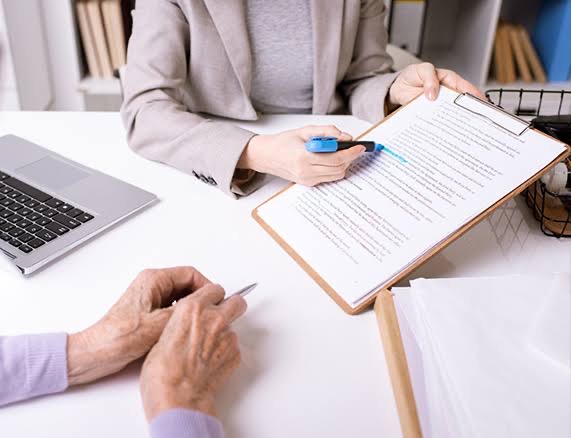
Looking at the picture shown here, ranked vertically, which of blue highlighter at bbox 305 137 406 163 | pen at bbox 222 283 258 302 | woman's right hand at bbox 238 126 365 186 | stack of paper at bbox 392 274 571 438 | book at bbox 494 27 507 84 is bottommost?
book at bbox 494 27 507 84

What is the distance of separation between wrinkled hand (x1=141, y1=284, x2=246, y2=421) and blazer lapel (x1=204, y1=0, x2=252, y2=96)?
0.60m

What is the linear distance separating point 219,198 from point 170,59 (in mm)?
321

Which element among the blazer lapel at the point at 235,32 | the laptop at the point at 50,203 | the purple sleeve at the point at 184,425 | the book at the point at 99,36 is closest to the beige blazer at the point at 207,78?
the blazer lapel at the point at 235,32

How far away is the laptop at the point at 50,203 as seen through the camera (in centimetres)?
81

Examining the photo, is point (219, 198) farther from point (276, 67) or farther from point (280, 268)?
point (276, 67)

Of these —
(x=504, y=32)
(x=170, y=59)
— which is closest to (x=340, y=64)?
(x=170, y=59)

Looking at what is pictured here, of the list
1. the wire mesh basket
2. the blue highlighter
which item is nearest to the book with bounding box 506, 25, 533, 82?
the wire mesh basket

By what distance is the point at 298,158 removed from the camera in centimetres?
91

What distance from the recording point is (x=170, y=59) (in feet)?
3.67

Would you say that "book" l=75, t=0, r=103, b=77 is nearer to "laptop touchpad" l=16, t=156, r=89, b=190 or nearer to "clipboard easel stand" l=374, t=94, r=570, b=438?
"laptop touchpad" l=16, t=156, r=89, b=190

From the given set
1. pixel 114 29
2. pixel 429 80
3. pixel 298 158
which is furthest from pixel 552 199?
pixel 114 29

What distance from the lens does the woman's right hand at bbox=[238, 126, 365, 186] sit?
893 mm

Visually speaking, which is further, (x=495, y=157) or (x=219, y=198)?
(x=219, y=198)

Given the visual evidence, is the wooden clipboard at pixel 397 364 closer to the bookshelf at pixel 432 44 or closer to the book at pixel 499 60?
the bookshelf at pixel 432 44
